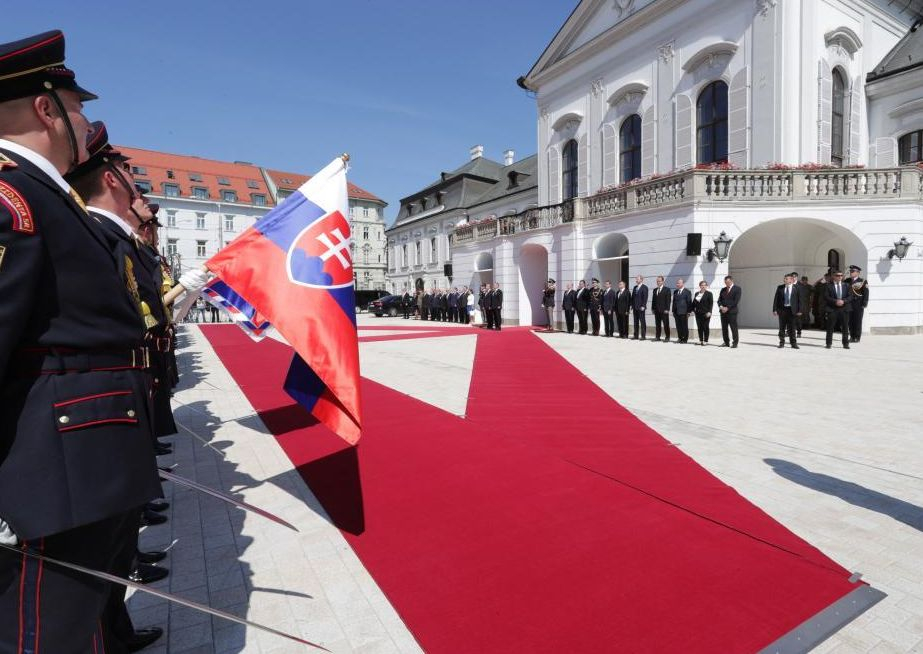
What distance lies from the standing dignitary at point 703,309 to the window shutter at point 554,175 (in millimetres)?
14980

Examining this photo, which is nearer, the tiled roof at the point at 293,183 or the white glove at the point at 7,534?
the white glove at the point at 7,534

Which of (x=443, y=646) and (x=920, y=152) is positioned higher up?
(x=920, y=152)

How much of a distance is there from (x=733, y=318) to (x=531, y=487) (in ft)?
39.2

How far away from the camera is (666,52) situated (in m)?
22.2

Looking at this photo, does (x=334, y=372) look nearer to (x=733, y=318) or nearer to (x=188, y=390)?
(x=188, y=390)

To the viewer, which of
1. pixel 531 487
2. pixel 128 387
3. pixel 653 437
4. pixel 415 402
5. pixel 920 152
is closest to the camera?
pixel 128 387

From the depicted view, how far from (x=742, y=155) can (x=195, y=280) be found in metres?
21.1

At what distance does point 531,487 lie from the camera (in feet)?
13.9

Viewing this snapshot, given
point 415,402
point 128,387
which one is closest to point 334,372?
point 128,387

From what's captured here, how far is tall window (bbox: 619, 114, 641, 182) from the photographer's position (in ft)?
79.7

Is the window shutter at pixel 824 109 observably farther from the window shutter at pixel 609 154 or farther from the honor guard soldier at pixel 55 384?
the honor guard soldier at pixel 55 384

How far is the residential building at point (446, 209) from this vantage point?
3766 cm

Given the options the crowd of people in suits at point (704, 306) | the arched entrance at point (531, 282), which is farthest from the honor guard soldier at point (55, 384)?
the arched entrance at point (531, 282)

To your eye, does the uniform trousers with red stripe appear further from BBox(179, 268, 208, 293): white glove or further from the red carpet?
BBox(179, 268, 208, 293): white glove
